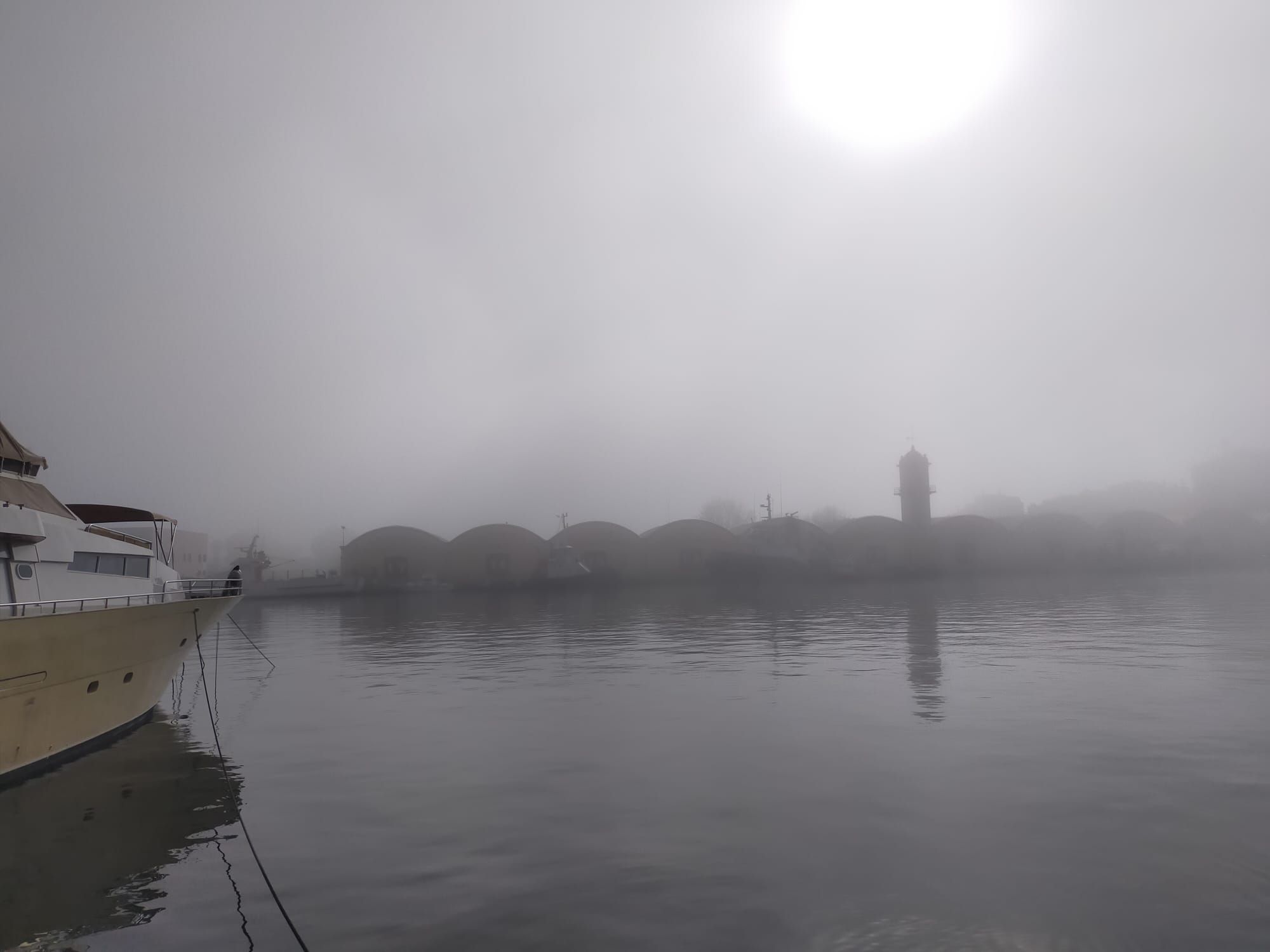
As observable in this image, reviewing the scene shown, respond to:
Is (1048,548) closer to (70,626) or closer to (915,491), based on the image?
(915,491)

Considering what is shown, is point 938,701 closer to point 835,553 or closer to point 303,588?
point 835,553

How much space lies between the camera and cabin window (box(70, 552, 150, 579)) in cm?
1638

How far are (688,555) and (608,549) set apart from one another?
1080cm

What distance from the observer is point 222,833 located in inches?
389

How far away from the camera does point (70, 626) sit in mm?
13031

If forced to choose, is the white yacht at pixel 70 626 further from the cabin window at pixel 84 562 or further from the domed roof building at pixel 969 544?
the domed roof building at pixel 969 544

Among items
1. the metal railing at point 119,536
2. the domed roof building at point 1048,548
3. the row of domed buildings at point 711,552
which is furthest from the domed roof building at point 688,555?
the metal railing at point 119,536

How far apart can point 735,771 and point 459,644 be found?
24605mm

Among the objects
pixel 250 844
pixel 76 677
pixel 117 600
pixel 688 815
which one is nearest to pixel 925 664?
pixel 688 815

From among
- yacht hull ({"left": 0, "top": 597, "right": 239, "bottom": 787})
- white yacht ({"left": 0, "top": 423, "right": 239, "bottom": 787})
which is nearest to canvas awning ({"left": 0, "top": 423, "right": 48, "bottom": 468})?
white yacht ({"left": 0, "top": 423, "right": 239, "bottom": 787})

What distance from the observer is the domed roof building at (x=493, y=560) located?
314ft

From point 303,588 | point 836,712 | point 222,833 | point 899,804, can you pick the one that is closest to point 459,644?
point 836,712

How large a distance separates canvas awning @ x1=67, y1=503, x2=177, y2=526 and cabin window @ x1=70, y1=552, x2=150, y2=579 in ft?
9.00

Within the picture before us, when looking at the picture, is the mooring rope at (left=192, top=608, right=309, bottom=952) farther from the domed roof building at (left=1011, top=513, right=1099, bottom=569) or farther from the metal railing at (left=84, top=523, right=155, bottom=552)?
the domed roof building at (left=1011, top=513, right=1099, bottom=569)
